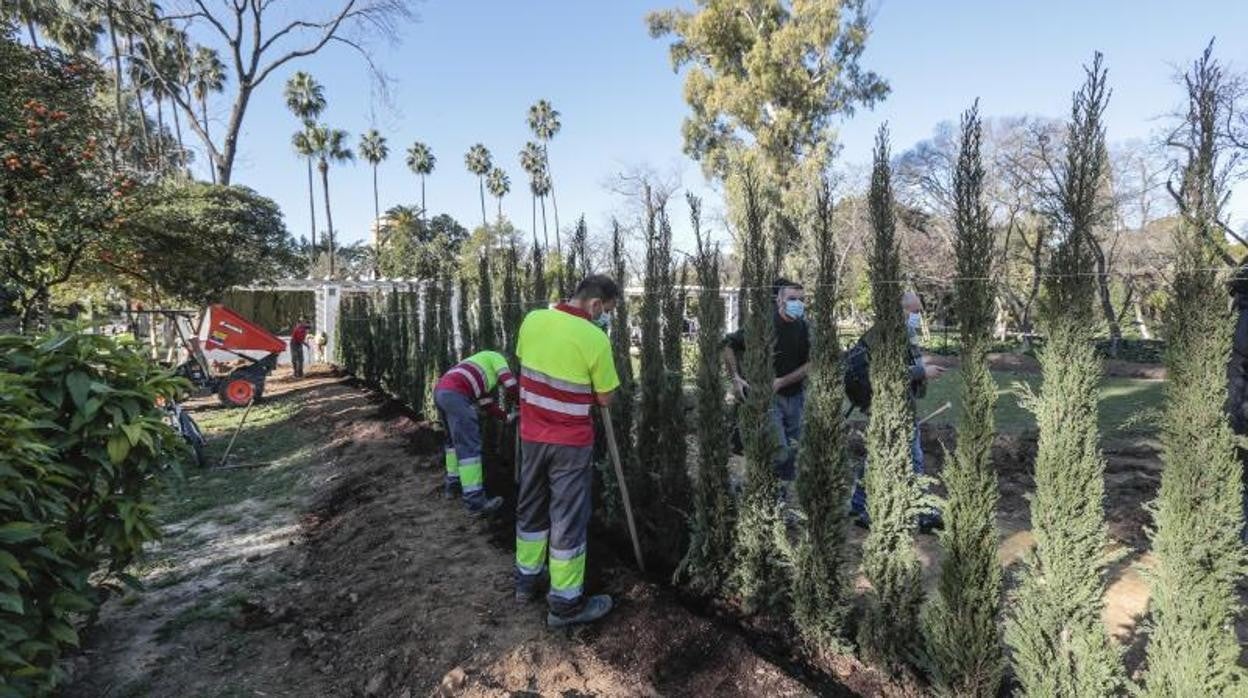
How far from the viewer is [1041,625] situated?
2.52m

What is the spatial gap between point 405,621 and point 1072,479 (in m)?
3.33

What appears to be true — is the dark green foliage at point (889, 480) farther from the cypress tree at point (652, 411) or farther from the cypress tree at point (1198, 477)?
the cypress tree at point (652, 411)

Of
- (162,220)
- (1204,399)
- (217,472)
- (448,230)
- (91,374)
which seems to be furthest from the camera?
(448,230)

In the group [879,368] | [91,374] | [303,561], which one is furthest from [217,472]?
[879,368]

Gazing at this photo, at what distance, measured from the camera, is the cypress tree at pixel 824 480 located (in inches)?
131

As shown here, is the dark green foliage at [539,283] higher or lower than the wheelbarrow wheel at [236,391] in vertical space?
higher

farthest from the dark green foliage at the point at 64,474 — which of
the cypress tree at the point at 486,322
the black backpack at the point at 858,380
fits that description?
the cypress tree at the point at 486,322

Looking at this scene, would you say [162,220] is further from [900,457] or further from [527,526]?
[900,457]

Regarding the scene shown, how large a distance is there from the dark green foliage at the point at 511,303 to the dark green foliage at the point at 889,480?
4253 millimetres

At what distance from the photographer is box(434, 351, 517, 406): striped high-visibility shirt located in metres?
5.45

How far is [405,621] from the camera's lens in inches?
144

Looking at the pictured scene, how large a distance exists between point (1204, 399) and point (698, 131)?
24.9m

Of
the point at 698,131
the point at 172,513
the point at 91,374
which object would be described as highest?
the point at 698,131

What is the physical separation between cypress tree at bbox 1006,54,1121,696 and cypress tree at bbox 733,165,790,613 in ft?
4.31
